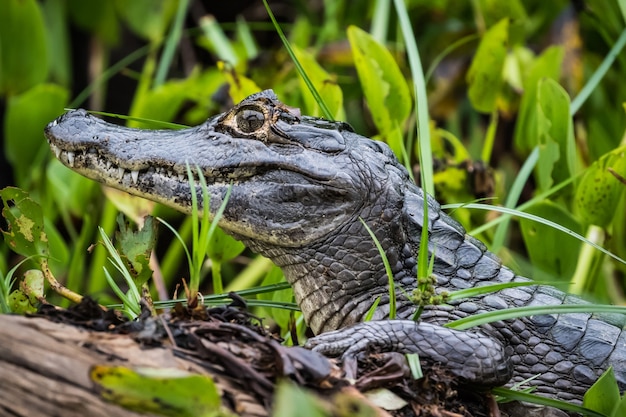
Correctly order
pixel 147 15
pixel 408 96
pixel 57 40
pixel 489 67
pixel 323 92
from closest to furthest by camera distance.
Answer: pixel 323 92
pixel 408 96
pixel 489 67
pixel 147 15
pixel 57 40

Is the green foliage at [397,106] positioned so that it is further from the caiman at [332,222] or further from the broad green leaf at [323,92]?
the caiman at [332,222]

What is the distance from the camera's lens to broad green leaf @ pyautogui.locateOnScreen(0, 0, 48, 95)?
13.5ft

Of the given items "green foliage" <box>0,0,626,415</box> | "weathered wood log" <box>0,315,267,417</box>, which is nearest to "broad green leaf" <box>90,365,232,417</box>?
"weathered wood log" <box>0,315,267,417</box>

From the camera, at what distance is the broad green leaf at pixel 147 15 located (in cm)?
552

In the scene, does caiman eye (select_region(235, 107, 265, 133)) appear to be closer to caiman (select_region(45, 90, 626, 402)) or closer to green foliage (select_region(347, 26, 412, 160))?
caiman (select_region(45, 90, 626, 402))

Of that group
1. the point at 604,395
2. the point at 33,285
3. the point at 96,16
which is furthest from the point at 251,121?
the point at 96,16

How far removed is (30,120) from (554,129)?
7.67ft

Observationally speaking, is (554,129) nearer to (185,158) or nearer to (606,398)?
(606,398)

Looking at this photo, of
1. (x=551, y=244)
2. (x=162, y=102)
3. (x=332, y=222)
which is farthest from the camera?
(x=162, y=102)

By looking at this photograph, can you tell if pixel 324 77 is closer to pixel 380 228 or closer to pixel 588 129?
pixel 380 228

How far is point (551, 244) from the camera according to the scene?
291cm

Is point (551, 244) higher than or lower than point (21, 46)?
lower

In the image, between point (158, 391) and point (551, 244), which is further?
point (551, 244)

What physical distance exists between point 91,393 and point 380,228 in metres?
1.02
